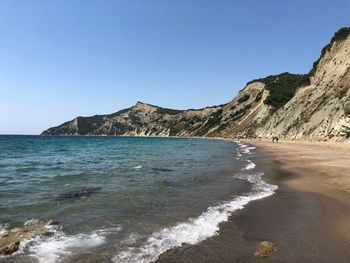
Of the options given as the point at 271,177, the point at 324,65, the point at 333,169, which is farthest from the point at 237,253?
the point at 324,65

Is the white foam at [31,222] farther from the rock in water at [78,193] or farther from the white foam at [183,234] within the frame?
the white foam at [183,234]

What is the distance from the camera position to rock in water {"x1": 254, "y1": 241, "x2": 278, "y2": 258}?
26.3 feet

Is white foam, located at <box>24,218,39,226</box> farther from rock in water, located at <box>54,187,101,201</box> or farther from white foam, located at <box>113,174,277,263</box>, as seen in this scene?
white foam, located at <box>113,174,277,263</box>

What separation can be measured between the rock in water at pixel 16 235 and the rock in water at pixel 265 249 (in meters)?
5.64

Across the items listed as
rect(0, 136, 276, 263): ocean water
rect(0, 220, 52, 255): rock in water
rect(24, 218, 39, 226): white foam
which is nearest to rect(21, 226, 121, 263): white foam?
rect(0, 136, 276, 263): ocean water

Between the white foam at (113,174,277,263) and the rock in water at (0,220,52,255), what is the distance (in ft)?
8.47

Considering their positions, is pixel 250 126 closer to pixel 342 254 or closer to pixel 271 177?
pixel 271 177

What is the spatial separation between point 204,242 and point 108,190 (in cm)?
906

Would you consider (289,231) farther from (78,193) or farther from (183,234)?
(78,193)

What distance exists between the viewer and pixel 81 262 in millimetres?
7703

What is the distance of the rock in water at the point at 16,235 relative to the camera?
8445 mm

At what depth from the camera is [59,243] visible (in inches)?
356

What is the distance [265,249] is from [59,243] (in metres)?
5.03

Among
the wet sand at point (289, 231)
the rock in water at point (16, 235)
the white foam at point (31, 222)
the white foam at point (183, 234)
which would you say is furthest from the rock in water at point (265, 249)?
the white foam at point (31, 222)
